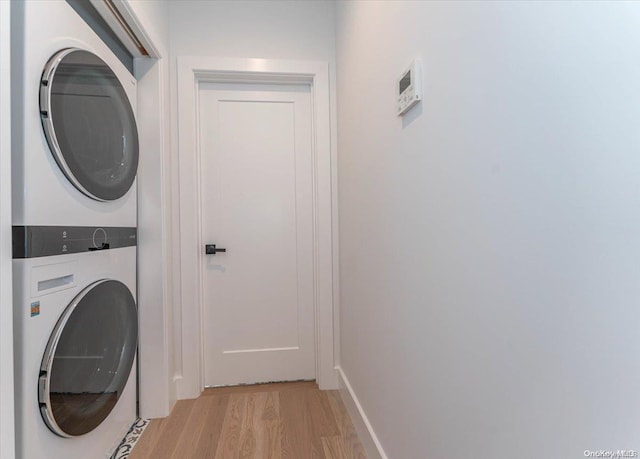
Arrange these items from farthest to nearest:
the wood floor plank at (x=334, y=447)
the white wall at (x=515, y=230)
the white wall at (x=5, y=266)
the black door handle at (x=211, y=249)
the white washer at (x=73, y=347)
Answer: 1. the black door handle at (x=211, y=249)
2. the wood floor plank at (x=334, y=447)
3. the white washer at (x=73, y=347)
4. the white wall at (x=5, y=266)
5. the white wall at (x=515, y=230)

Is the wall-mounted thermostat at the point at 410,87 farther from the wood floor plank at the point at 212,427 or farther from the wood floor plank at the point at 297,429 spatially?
the wood floor plank at the point at 212,427

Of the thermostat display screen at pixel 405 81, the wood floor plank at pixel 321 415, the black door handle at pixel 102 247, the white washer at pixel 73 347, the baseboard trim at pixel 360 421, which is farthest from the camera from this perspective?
the wood floor plank at pixel 321 415

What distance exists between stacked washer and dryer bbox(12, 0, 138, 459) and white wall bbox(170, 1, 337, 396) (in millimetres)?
546

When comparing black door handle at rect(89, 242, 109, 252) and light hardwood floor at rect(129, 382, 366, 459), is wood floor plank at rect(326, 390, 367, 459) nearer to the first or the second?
light hardwood floor at rect(129, 382, 366, 459)

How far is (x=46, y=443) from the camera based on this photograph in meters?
0.96

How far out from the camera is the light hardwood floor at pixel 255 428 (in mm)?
1475

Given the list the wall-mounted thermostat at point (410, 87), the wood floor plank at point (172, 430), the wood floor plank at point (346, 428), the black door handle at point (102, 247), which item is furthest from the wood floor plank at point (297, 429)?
the wall-mounted thermostat at point (410, 87)

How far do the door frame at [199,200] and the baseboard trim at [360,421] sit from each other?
0.19 m

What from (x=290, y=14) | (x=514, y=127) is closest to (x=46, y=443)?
(x=514, y=127)

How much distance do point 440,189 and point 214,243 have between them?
5.32ft

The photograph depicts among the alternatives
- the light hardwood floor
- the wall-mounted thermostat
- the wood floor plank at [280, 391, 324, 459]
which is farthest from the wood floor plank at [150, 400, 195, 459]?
the wall-mounted thermostat

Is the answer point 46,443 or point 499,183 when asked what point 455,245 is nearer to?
point 499,183

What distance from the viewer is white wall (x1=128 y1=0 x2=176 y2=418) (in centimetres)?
169

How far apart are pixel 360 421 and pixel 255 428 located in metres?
0.55
